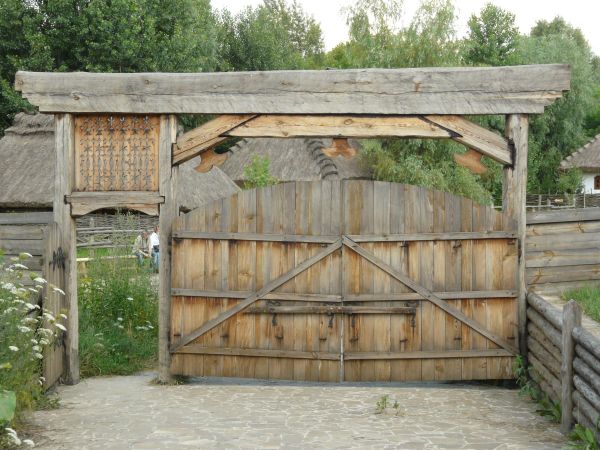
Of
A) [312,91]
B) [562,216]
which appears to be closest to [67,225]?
[312,91]

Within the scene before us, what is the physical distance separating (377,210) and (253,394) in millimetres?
2250

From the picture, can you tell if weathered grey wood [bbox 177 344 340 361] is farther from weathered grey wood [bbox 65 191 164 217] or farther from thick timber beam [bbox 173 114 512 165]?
thick timber beam [bbox 173 114 512 165]

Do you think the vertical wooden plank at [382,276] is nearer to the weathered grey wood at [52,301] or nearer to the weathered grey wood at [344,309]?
the weathered grey wood at [344,309]

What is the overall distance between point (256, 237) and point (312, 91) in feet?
5.24

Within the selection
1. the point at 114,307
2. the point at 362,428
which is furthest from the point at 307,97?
the point at 114,307

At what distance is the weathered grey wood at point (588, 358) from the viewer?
20.8 feet

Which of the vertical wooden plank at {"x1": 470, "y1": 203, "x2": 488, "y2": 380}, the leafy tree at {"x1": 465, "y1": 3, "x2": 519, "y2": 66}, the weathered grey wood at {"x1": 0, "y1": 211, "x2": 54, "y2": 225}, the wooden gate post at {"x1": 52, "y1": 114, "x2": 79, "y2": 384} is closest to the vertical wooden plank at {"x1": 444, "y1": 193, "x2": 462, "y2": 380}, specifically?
the vertical wooden plank at {"x1": 470, "y1": 203, "x2": 488, "y2": 380}

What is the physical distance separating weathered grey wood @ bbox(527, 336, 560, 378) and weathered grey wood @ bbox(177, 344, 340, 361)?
1.95 metres

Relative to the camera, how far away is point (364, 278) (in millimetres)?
8898

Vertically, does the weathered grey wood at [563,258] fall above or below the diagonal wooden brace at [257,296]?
above

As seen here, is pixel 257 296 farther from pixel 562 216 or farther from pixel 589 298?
pixel 589 298

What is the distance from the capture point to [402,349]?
8.90 meters

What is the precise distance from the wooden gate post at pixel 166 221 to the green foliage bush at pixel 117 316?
3.18 ft

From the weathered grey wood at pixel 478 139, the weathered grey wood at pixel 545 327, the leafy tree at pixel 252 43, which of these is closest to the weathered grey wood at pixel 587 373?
the weathered grey wood at pixel 545 327
